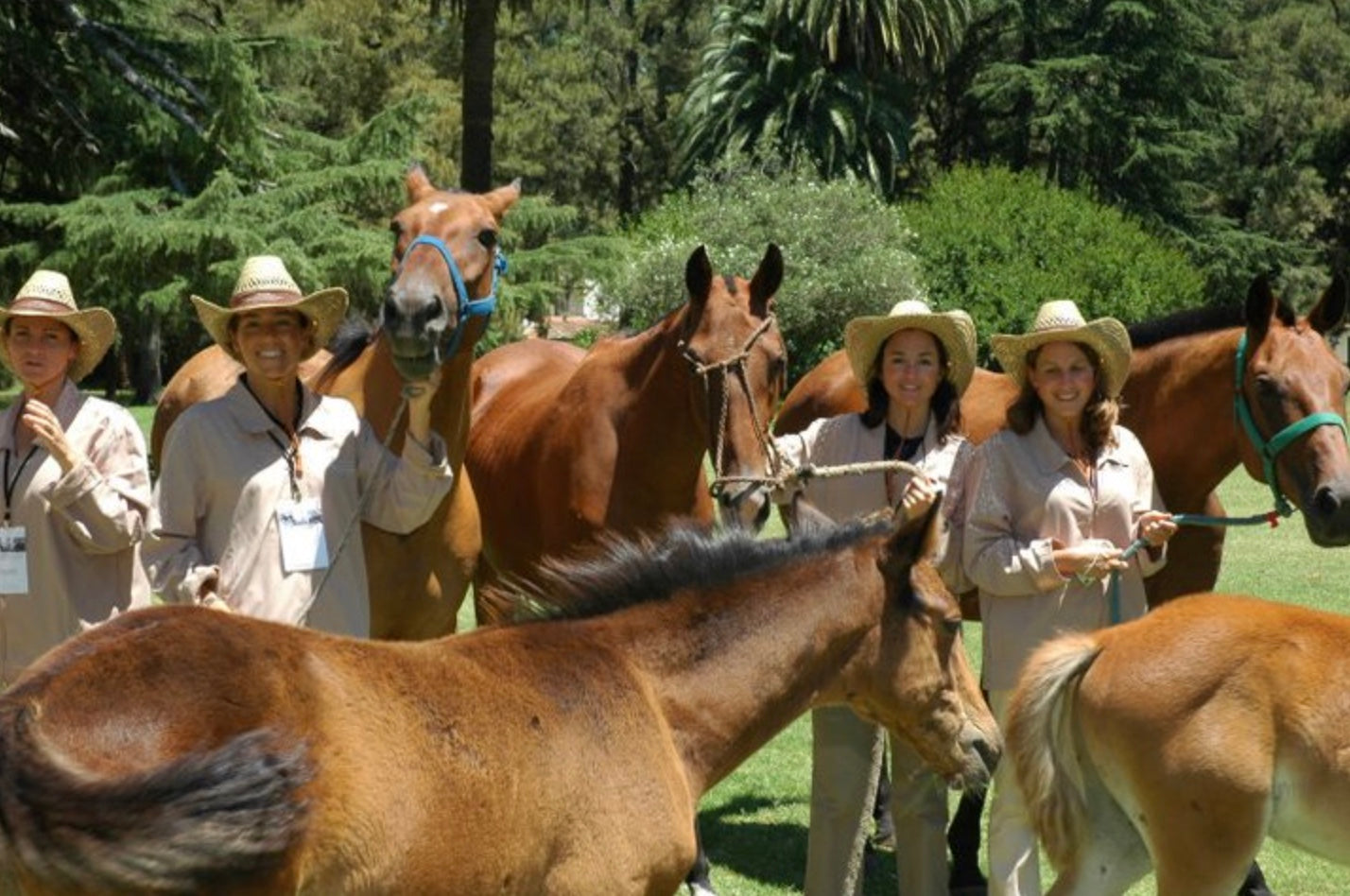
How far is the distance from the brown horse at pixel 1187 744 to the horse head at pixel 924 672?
646mm

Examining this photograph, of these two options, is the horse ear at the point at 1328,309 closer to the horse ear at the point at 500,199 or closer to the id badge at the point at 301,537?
the horse ear at the point at 500,199

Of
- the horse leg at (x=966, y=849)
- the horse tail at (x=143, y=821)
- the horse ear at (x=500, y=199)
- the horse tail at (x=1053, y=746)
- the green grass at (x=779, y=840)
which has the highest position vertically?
the horse ear at (x=500, y=199)

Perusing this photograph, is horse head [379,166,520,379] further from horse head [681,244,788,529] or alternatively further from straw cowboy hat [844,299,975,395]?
straw cowboy hat [844,299,975,395]

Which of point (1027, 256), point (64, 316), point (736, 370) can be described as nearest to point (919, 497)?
point (736, 370)

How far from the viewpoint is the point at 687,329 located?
6617 millimetres

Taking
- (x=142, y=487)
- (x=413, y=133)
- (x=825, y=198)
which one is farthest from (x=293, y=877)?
(x=825, y=198)

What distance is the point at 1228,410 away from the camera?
6.41 m

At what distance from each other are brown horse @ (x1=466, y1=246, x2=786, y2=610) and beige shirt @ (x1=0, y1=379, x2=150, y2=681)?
4.42 ft

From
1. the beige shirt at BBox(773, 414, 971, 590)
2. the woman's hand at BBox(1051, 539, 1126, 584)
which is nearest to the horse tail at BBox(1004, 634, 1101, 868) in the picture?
the woman's hand at BBox(1051, 539, 1126, 584)

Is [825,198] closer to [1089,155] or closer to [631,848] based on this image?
[1089,155]

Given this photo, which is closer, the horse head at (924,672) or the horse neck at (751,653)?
the horse neck at (751,653)

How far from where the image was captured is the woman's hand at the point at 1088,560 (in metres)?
5.29


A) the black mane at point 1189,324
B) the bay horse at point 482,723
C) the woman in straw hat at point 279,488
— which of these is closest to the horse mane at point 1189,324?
the black mane at point 1189,324

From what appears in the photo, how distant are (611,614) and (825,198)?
96.5ft
